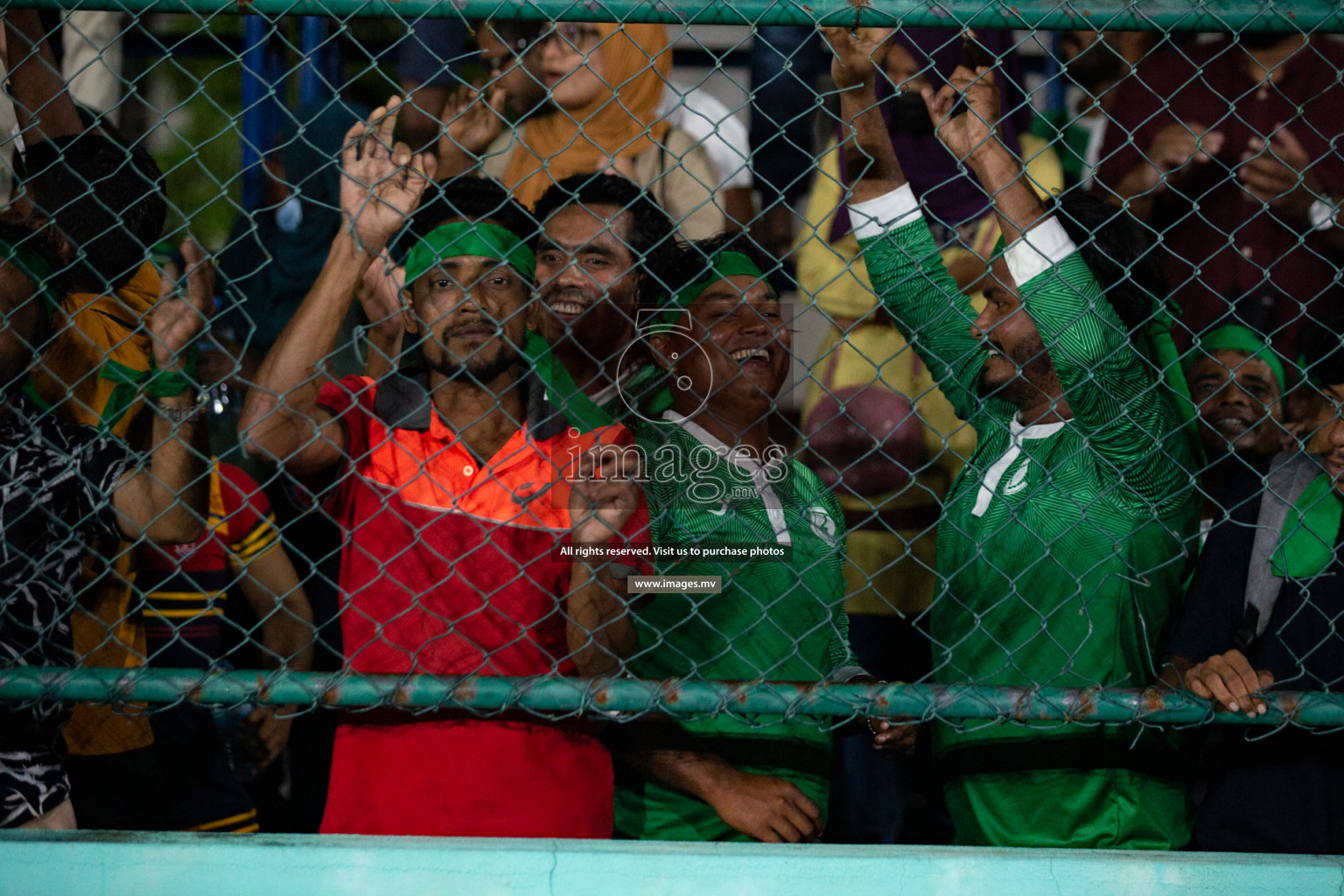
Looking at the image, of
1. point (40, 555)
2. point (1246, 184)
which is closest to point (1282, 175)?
point (1246, 184)

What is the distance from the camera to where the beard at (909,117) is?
10.8 feet

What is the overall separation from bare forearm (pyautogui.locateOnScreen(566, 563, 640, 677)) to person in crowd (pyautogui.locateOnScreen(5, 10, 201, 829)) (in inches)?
39.8

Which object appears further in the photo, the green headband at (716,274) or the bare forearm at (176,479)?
the green headband at (716,274)

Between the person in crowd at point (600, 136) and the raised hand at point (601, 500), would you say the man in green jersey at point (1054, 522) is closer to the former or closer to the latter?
the raised hand at point (601, 500)

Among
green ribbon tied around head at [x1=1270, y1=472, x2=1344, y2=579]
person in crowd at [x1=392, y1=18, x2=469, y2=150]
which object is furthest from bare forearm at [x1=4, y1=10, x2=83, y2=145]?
green ribbon tied around head at [x1=1270, y1=472, x2=1344, y2=579]

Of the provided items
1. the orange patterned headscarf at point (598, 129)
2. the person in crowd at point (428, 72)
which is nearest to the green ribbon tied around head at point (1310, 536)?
the orange patterned headscarf at point (598, 129)

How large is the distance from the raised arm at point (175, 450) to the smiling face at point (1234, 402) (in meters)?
2.56

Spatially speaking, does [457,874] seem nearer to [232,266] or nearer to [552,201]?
[552,201]

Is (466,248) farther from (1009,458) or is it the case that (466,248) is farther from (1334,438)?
(1334,438)

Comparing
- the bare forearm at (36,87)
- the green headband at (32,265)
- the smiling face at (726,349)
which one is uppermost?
the bare forearm at (36,87)

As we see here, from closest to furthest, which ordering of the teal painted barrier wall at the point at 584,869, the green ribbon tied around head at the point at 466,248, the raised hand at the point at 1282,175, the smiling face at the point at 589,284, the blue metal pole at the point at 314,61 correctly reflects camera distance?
1. the teal painted barrier wall at the point at 584,869
2. the green ribbon tied around head at the point at 466,248
3. the smiling face at the point at 589,284
4. the raised hand at the point at 1282,175
5. the blue metal pole at the point at 314,61

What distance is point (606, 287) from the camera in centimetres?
264

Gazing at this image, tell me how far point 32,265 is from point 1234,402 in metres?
3.06

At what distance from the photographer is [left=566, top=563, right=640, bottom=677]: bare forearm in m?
2.07
